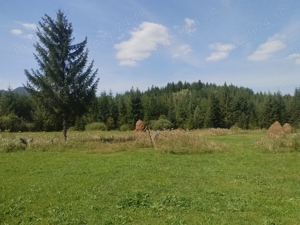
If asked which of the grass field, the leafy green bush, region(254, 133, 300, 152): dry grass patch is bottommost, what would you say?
the grass field

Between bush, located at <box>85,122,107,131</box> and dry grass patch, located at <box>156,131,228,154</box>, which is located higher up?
bush, located at <box>85,122,107,131</box>

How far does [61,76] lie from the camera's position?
65.7 feet

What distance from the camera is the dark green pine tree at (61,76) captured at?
19.6 m

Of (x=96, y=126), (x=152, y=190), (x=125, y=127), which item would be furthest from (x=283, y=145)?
(x=96, y=126)

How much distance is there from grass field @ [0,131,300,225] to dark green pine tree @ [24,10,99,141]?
722cm

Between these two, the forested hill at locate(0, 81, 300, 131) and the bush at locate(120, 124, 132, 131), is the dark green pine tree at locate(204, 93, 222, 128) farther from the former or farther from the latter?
the bush at locate(120, 124, 132, 131)

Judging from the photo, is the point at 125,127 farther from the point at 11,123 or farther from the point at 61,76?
the point at 61,76

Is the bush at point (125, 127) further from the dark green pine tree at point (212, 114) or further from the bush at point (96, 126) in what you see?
the dark green pine tree at point (212, 114)

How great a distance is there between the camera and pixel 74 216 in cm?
560

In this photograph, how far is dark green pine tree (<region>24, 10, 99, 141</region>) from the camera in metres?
19.6

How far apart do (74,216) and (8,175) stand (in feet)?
18.3

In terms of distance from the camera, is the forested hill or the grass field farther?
the forested hill

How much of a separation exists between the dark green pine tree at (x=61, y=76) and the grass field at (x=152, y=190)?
722 cm

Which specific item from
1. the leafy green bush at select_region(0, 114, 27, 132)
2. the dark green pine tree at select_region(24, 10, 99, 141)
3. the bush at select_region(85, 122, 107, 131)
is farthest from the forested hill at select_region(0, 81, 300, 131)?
the dark green pine tree at select_region(24, 10, 99, 141)
